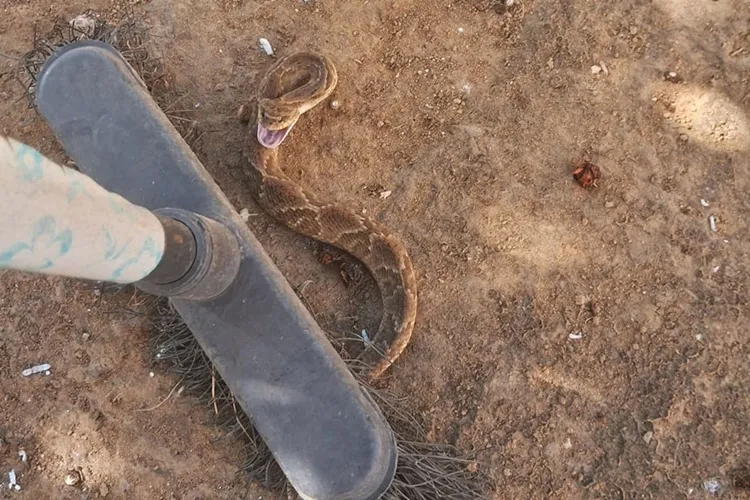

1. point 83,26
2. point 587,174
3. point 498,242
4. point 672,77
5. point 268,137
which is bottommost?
point 498,242

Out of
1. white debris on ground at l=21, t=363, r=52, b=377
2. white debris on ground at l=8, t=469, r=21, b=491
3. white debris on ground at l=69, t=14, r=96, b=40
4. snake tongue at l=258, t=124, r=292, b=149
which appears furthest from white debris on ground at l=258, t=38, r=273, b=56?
white debris on ground at l=8, t=469, r=21, b=491

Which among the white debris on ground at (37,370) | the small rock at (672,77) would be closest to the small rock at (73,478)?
the white debris on ground at (37,370)

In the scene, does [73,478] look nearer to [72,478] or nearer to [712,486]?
[72,478]

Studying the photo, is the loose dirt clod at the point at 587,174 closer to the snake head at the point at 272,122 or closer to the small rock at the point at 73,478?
the snake head at the point at 272,122

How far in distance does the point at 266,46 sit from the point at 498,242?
1767mm

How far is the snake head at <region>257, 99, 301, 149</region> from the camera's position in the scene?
3318 millimetres

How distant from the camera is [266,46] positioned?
360 cm

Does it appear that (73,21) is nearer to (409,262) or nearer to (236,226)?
(236,226)

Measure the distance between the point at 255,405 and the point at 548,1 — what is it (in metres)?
2.75

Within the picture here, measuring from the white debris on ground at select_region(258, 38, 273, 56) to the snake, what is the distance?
0.18 meters

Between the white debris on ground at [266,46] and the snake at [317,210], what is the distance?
0.59 feet

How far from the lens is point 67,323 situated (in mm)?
3268

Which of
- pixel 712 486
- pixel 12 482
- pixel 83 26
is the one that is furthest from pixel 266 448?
pixel 83 26

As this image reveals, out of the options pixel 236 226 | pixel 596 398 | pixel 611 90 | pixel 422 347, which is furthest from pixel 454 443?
pixel 611 90
